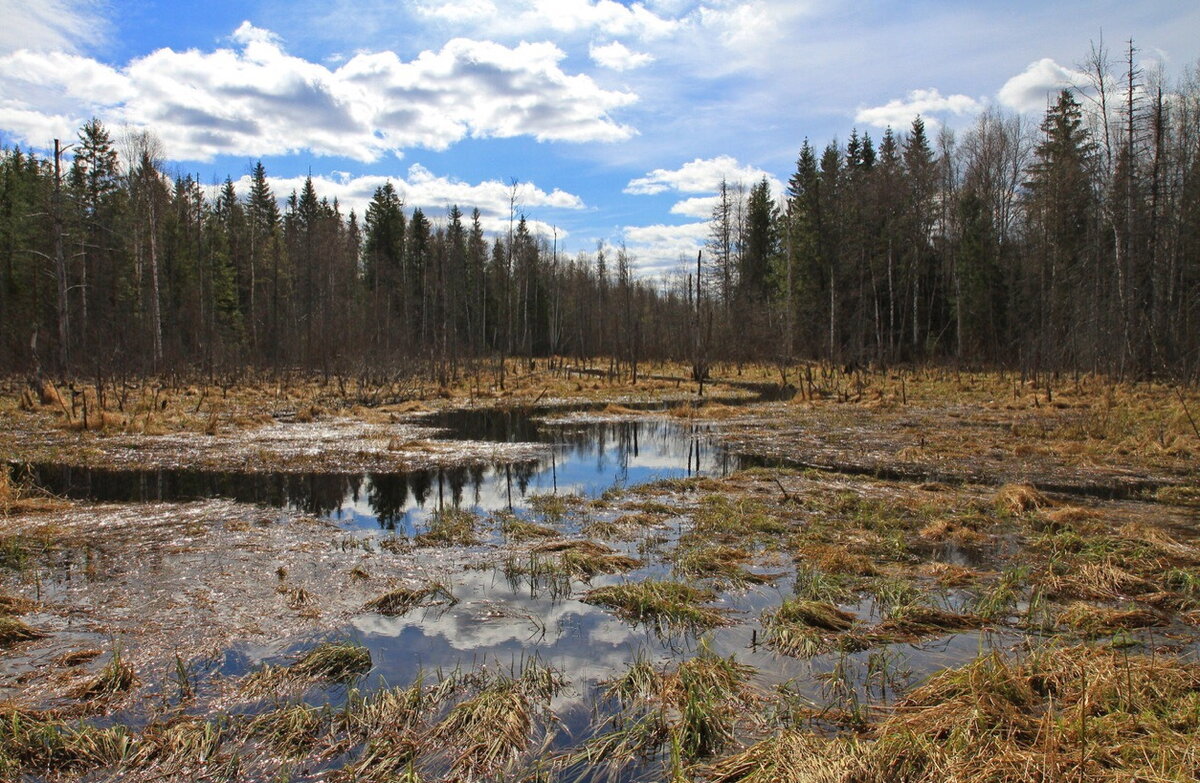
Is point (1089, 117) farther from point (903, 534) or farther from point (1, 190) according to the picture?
point (1, 190)

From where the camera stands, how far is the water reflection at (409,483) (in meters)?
10.9

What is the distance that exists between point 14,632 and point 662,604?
207 inches

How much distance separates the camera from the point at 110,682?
15.3 ft

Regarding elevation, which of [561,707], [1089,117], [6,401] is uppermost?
[1089,117]

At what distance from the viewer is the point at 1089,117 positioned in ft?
109

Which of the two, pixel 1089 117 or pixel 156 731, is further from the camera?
pixel 1089 117

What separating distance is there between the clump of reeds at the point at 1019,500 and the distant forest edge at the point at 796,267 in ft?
51.5

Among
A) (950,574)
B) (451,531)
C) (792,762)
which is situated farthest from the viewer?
(451,531)

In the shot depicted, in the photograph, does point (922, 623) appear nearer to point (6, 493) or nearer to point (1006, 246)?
point (6, 493)

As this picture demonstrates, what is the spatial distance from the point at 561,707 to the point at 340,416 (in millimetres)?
18729

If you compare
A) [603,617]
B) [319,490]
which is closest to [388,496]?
[319,490]

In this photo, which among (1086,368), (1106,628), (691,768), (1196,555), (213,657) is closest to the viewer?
(691,768)

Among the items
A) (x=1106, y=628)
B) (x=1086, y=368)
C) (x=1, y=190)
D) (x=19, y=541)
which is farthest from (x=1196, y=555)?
(x=1, y=190)

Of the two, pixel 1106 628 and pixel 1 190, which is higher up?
pixel 1 190
